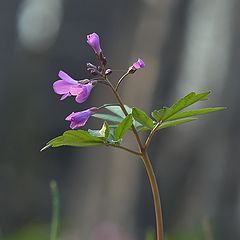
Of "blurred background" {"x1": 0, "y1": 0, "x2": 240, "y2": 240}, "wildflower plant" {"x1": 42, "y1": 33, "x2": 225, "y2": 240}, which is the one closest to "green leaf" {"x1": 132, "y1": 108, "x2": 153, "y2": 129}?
"wildflower plant" {"x1": 42, "y1": 33, "x2": 225, "y2": 240}

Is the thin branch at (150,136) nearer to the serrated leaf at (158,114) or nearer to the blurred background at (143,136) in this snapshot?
the serrated leaf at (158,114)

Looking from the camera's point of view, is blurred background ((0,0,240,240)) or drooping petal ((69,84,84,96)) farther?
blurred background ((0,0,240,240))

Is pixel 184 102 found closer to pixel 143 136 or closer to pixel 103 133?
pixel 103 133

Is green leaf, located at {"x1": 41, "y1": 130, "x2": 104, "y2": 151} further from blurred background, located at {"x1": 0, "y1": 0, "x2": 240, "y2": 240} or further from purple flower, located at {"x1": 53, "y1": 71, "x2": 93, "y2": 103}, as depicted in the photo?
blurred background, located at {"x1": 0, "y1": 0, "x2": 240, "y2": 240}

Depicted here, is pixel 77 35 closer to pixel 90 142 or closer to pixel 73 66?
pixel 73 66

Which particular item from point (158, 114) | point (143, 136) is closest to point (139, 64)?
point (158, 114)

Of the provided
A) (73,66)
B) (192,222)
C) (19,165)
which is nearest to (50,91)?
(73,66)
